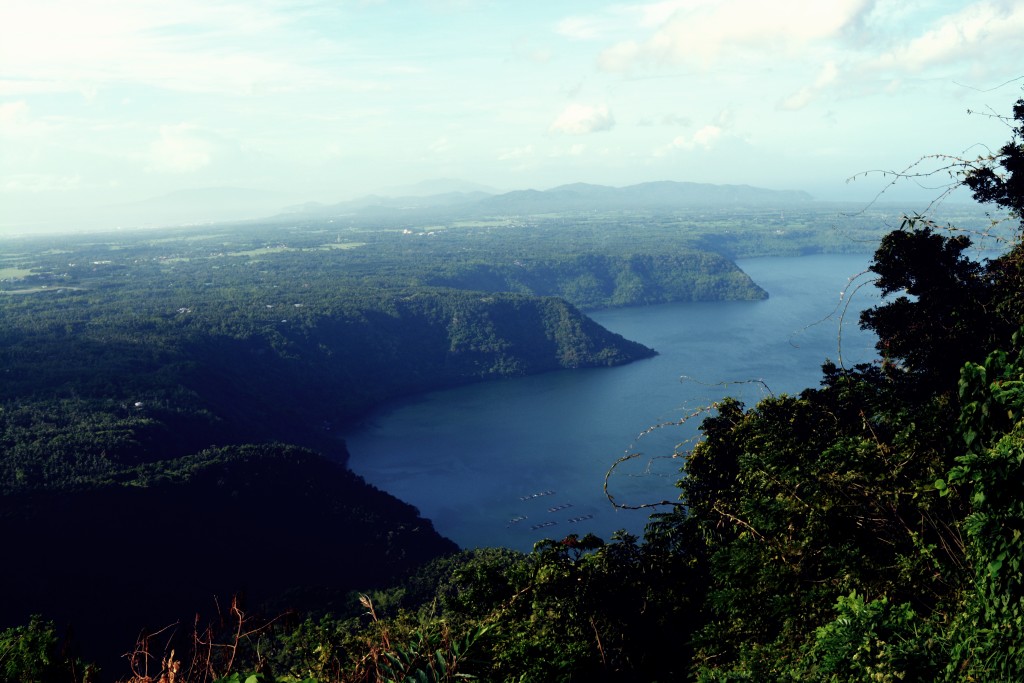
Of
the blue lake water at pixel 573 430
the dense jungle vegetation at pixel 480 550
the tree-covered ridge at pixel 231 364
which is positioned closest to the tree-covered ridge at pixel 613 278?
the blue lake water at pixel 573 430

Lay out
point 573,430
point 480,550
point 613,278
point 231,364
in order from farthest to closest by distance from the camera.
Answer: point 613,278
point 231,364
point 573,430
point 480,550

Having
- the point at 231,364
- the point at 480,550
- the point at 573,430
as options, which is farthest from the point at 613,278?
the point at 480,550

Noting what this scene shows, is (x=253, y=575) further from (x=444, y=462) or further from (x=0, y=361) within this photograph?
(x=0, y=361)

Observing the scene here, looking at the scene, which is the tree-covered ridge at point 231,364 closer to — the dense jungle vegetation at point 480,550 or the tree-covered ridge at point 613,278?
the dense jungle vegetation at point 480,550

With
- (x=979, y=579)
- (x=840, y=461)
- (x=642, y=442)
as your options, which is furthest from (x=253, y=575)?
(x=979, y=579)

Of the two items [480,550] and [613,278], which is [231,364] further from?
[613,278]

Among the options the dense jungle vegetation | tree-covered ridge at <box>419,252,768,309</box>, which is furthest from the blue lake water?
tree-covered ridge at <box>419,252,768,309</box>
